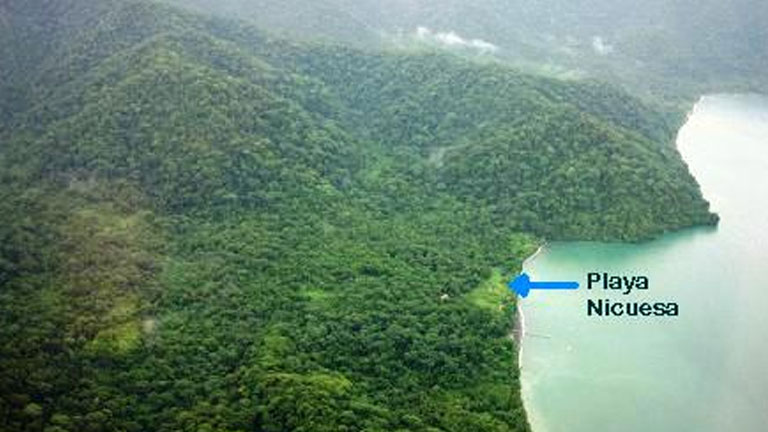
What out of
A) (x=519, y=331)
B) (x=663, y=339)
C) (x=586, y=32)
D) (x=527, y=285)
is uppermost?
(x=586, y=32)

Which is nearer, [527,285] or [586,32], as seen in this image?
[527,285]

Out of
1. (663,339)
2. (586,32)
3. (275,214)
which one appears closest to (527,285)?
(663,339)

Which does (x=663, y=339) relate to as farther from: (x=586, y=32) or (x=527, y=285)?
(x=586, y=32)

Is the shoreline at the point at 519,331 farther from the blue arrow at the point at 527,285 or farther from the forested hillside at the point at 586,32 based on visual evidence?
the forested hillside at the point at 586,32

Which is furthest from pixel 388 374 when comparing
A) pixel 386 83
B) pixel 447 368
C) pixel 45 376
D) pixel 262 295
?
pixel 386 83

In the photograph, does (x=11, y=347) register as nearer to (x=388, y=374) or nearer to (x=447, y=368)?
(x=388, y=374)

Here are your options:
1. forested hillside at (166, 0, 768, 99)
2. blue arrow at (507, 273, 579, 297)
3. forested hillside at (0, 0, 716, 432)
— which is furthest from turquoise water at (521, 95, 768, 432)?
forested hillside at (166, 0, 768, 99)

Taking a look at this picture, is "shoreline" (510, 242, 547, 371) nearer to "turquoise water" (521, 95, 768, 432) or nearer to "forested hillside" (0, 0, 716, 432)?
"turquoise water" (521, 95, 768, 432)
